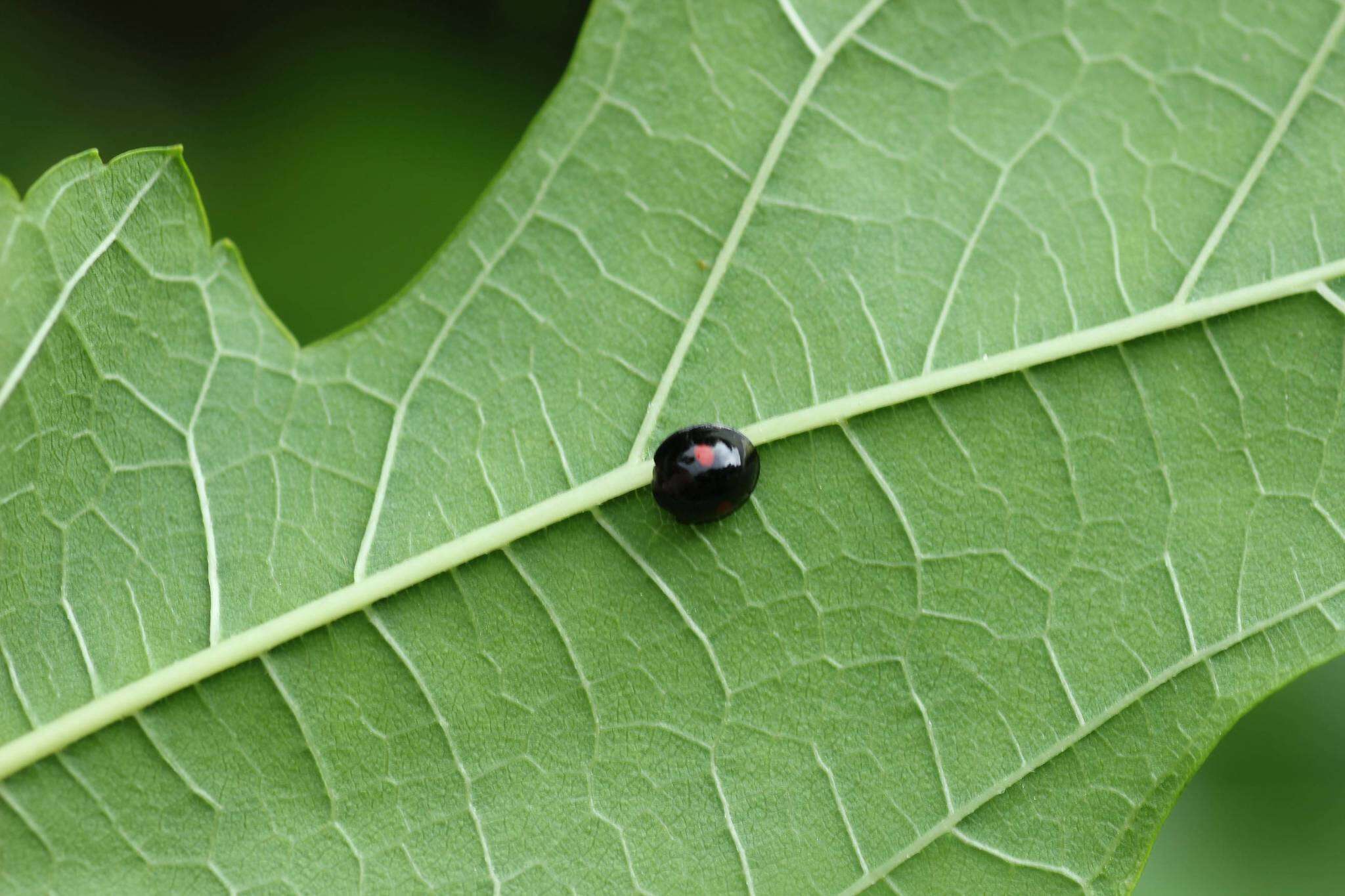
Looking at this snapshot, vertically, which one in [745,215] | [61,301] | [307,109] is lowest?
[745,215]

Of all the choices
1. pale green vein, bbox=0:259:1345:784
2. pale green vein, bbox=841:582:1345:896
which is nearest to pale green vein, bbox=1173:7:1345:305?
pale green vein, bbox=0:259:1345:784

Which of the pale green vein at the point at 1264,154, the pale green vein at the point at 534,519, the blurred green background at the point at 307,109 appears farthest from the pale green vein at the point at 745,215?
the blurred green background at the point at 307,109

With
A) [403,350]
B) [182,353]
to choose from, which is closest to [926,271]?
[403,350]

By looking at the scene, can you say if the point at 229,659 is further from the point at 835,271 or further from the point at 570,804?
the point at 835,271

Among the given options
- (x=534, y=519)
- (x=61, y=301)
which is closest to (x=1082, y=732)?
(x=534, y=519)

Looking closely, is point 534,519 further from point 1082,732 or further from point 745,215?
point 1082,732

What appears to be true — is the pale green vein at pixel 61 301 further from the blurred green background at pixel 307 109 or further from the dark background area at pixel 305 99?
the dark background area at pixel 305 99
